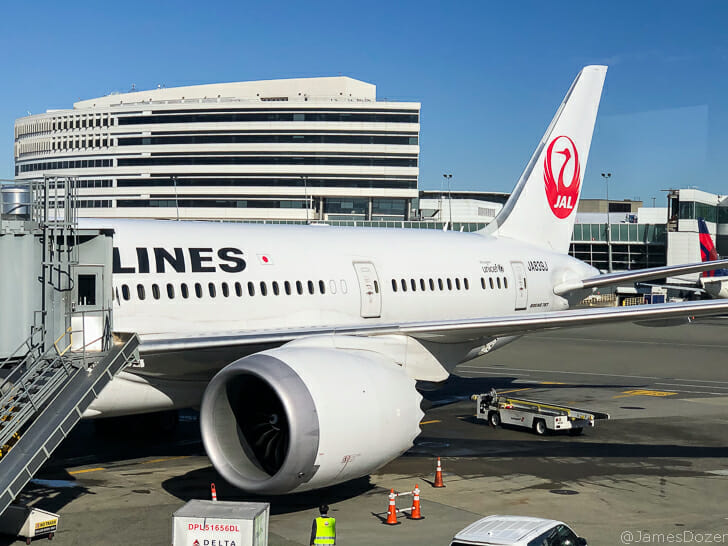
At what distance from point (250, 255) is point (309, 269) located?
4.83ft

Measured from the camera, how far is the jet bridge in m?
12.3

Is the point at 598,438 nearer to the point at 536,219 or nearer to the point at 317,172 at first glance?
the point at 536,219

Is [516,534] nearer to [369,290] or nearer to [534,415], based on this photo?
[369,290]

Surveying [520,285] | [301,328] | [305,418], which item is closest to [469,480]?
[301,328]

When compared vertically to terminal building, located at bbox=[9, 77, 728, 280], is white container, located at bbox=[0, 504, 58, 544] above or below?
below

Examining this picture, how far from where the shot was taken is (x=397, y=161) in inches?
5507

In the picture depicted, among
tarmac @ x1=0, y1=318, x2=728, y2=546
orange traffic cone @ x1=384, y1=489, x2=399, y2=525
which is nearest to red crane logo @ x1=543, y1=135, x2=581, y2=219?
tarmac @ x1=0, y1=318, x2=728, y2=546

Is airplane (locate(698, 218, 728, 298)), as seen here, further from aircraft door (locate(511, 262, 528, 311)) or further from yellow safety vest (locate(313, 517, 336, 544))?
yellow safety vest (locate(313, 517, 336, 544))

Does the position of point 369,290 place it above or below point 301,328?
above

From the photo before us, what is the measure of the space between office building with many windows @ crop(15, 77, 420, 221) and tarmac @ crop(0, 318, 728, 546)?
114568 mm

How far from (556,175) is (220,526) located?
61.7 ft

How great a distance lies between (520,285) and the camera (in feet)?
80.9

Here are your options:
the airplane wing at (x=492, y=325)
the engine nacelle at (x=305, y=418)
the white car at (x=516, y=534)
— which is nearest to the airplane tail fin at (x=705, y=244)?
the airplane wing at (x=492, y=325)

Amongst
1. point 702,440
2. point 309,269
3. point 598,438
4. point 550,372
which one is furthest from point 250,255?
point 550,372
